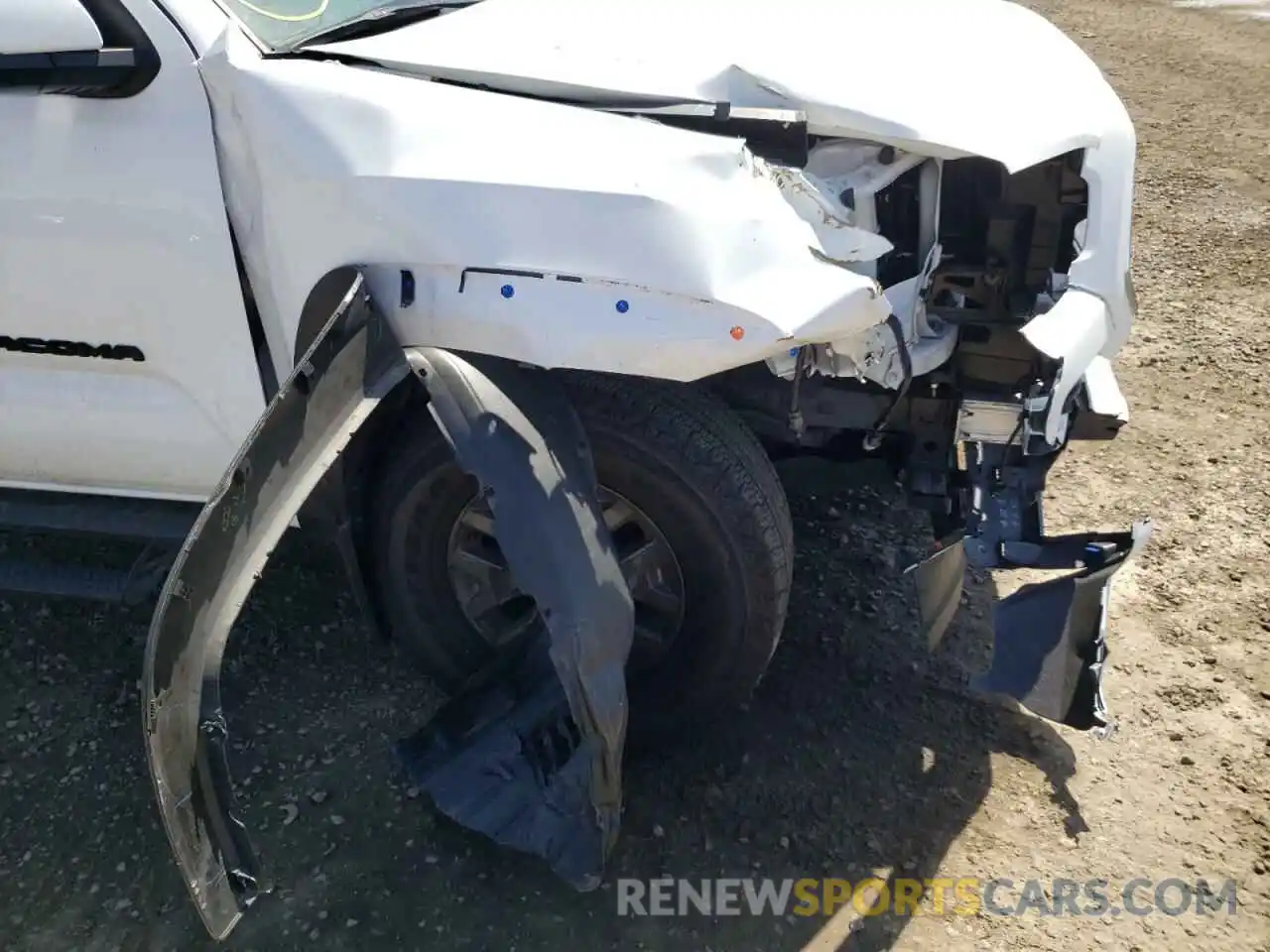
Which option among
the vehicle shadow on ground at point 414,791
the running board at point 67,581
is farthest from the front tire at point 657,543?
the running board at point 67,581

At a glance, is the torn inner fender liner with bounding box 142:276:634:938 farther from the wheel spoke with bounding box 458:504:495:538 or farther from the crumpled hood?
the crumpled hood

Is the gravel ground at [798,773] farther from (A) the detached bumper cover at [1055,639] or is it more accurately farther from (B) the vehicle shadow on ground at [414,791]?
(A) the detached bumper cover at [1055,639]

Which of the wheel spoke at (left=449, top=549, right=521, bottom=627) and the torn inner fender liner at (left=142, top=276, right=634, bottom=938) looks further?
the wheel spoke at (left=449, top=549, right=521, bottom=627)

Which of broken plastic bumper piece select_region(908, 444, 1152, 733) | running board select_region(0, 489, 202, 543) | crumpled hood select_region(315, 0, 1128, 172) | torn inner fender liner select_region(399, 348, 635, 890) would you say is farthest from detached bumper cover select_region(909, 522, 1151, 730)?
running board select_region(0, 489, 202, 543)

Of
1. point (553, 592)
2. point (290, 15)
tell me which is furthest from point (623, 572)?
point (290, 15)

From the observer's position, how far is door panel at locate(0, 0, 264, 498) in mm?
2318

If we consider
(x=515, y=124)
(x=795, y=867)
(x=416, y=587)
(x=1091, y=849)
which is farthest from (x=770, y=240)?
(x=1091, y=849)

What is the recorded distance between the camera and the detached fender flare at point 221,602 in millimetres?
1930

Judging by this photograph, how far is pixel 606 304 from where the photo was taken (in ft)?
6.90

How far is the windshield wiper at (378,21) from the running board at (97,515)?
113cm

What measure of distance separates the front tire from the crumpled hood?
682 millimetres

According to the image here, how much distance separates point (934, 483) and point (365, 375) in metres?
1.41

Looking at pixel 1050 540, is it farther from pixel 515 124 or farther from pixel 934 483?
pixel 515 124

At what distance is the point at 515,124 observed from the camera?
2254 millimetres
